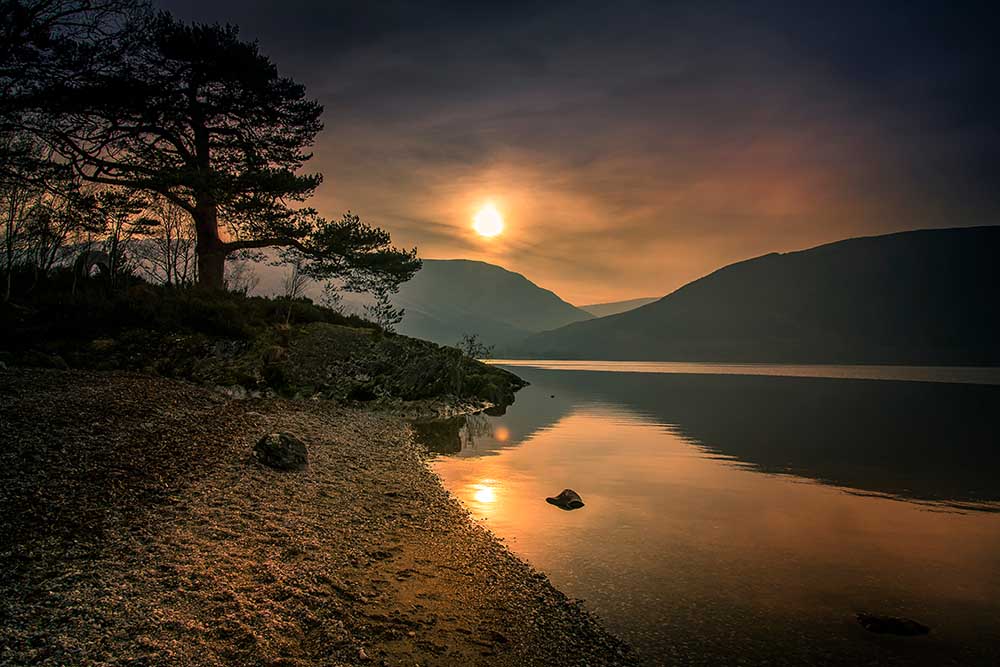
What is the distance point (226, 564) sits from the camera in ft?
22.0

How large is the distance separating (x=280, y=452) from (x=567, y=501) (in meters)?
7.14

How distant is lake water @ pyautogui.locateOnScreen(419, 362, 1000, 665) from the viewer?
288 inches

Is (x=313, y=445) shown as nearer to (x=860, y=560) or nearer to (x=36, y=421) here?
(x=36, y=421)

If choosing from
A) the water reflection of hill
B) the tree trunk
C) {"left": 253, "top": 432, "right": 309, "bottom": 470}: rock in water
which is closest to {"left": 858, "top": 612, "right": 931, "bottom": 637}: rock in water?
the water reflection of hill

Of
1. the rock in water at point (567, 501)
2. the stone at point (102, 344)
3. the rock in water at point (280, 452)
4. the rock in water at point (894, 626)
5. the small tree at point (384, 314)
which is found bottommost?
the rock in water at point (567, 501)

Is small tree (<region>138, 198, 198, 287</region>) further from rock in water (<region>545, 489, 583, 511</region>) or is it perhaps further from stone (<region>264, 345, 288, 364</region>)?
rock in water (<region>545, 489, 583, 511</region>)

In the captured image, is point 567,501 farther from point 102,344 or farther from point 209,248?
point 209,248

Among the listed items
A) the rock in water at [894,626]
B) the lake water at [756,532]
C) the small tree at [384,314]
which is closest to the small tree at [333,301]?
the small tree at [384,314]

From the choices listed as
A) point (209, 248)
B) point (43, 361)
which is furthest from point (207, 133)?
point (43, 361)

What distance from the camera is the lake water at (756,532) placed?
7.32 m

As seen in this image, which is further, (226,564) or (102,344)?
(102,344)

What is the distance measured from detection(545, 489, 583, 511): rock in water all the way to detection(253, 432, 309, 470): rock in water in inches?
252

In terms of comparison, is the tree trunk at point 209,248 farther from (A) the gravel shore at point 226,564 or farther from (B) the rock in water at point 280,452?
(B) the rock in water at point 280,452

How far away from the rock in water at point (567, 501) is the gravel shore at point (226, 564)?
2.73 m
